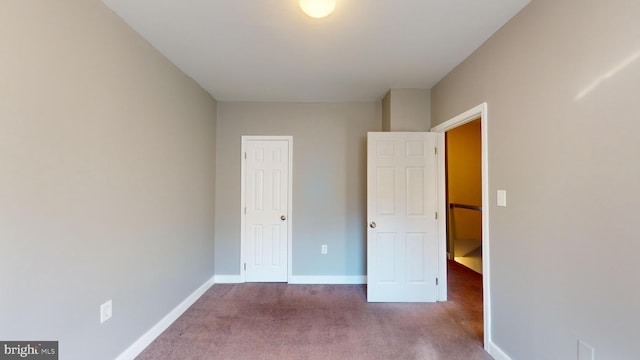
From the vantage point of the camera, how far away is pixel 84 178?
158 centimetres

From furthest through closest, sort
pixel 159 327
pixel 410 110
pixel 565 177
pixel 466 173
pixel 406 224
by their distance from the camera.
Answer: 1. pixel 466 173
2. pixel 410 110
3. pixel 406 224
4. pixel 159 327
5. pixel 565 177

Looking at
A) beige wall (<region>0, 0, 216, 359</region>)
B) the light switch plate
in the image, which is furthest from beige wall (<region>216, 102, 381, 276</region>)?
the light switch plate

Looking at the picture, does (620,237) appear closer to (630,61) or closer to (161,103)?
(630,61)

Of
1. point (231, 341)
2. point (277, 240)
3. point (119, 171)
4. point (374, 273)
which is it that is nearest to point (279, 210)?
point (277, 240)

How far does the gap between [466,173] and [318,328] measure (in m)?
4.28

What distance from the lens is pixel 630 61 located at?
1165mm

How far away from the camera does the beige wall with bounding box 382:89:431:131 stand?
3184 millimetres

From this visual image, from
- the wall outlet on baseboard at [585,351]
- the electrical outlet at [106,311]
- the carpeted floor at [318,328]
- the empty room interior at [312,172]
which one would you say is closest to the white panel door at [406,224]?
the empty room interior at [312,172]

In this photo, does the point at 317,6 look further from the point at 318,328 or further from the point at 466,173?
the point at 466,173

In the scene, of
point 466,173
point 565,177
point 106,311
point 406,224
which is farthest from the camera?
point 466,173

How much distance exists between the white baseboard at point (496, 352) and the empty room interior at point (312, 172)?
16 mm

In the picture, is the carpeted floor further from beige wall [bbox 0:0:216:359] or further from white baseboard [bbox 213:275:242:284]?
beige wall [bbox 0:0:216:359]

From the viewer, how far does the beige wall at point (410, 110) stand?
3.18m

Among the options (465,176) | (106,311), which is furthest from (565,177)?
(465,176)
